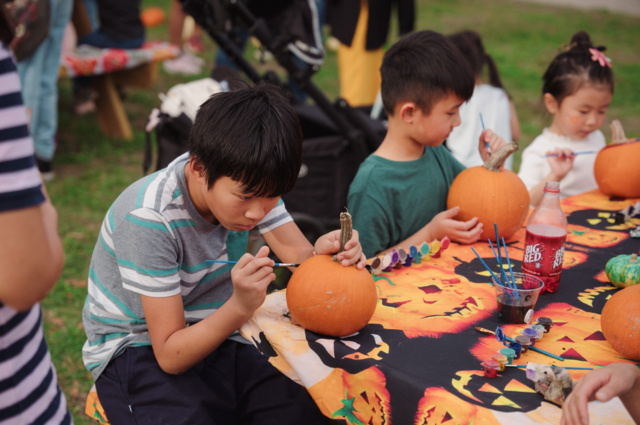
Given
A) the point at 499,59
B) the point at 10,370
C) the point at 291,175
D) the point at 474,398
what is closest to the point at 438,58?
the point at 291,175

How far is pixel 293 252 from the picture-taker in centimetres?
179

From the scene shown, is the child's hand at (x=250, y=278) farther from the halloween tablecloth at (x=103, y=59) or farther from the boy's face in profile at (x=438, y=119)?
the halloween tablecloth at (x=103, y=59)

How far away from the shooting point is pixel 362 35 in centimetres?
491

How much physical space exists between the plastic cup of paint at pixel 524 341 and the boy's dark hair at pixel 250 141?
68 cm

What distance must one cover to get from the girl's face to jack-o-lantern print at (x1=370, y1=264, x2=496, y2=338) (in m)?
1.47

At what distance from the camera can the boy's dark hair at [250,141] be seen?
1397 mm

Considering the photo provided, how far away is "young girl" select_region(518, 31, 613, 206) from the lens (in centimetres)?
260

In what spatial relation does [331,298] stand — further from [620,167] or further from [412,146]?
[620,167]

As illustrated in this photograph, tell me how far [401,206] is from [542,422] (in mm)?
1163

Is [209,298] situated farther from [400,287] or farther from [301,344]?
[400,287]

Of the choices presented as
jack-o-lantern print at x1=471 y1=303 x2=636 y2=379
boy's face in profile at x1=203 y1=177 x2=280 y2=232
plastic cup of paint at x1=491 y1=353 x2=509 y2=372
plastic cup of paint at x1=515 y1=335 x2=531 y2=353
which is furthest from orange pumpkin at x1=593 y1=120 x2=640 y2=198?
boy's face in profile at x1=203 y1=177 x2=280 y2=232

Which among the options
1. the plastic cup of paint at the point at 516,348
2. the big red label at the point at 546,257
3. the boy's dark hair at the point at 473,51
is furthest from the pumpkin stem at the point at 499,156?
the boy's dark hair at the point at 473,51

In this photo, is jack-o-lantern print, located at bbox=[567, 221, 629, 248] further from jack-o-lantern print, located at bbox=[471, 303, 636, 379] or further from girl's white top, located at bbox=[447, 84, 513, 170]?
girl's white top, located at bbox=[447, 84, 513, 170]

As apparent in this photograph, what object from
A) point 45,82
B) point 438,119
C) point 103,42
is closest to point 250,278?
point 438,119
